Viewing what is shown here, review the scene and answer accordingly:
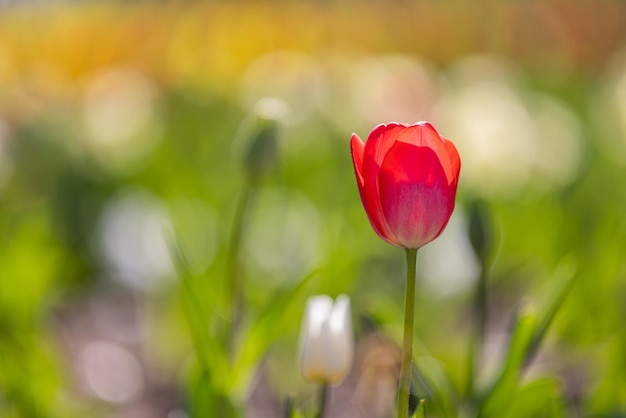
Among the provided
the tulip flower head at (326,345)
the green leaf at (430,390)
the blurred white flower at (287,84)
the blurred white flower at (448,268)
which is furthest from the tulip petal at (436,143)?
the blurred white flower at (287,84)

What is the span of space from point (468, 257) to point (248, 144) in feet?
2.71

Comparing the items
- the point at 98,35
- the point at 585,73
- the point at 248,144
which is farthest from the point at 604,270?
the point at 98,35

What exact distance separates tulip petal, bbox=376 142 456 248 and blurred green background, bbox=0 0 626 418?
1.11ft

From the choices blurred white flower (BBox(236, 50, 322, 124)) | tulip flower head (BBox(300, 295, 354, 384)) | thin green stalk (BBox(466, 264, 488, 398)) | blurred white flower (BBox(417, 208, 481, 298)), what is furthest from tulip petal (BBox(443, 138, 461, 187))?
blurred white flower (BBox(236, 50, 322, 124))

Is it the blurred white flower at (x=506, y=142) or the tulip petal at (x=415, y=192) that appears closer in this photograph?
the tulip petal at (x=415, y=192)

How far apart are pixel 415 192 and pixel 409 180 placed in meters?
0.01

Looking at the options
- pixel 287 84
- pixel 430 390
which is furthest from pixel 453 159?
pixel 287 84

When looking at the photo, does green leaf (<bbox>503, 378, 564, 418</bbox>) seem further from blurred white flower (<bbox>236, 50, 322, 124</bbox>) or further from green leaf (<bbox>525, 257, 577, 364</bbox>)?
blurred white flower (<bbox>236, 50, 322, 124</bbox>)

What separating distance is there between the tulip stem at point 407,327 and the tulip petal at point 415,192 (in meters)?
0.02

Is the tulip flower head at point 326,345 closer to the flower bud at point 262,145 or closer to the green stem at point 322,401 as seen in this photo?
the green stem at point 322,401

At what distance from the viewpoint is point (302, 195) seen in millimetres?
2547

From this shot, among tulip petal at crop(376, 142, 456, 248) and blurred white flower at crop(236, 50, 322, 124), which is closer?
tulip petal at crop(376, 142, 456, 248)

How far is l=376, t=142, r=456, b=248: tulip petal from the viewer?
79 centimetres

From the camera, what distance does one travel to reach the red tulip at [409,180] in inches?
31.2
